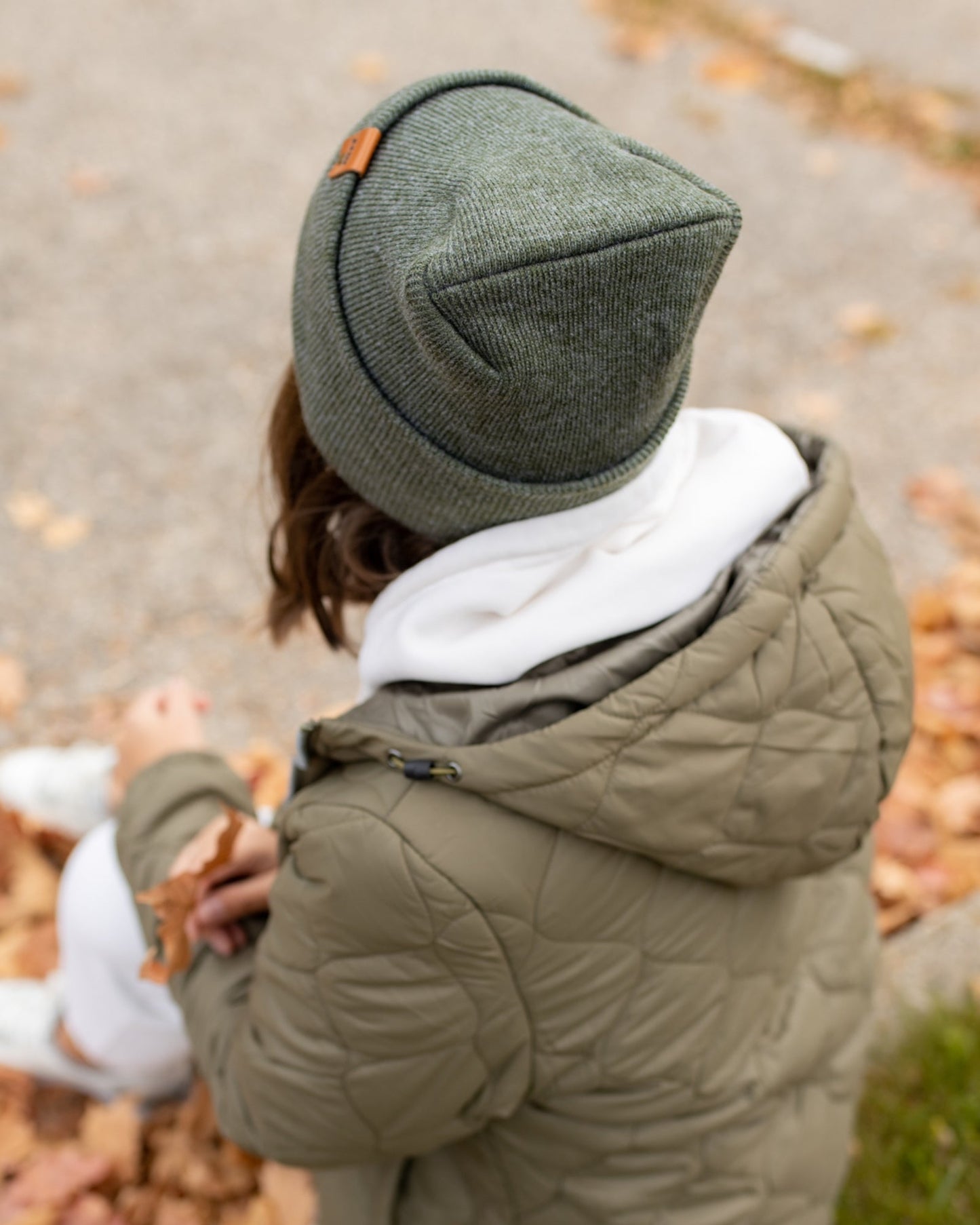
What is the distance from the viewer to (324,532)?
4.65ft

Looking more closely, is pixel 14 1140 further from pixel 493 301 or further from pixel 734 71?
pixel 734 71

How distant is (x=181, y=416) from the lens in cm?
344

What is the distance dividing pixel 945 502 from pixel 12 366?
2773 mm

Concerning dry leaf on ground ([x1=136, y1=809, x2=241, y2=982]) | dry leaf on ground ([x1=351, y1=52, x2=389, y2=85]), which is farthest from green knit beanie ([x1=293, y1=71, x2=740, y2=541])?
dry leaf on ground ([x1=351, y1=52, x2=389, y2=85])

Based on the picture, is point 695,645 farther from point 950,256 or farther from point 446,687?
point 950,256

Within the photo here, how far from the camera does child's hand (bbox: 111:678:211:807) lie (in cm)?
189

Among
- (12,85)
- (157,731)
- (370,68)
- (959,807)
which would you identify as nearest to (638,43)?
(370,68)

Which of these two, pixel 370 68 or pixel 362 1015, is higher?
pixel 362 1015

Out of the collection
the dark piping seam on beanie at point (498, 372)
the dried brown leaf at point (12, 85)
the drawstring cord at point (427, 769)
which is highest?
the dark piping seam on beanie at point (498, 372)

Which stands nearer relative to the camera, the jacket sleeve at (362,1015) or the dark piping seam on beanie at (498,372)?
the dark piping seam on beanie at (498,372)

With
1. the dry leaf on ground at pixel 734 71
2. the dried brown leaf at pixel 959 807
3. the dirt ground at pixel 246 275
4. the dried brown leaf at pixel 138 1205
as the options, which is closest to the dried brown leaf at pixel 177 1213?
the dried brown leaf at pixel 138 1205

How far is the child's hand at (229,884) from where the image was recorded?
5.19ft

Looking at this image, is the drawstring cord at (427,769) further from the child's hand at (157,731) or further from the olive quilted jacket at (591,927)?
the child's hand at (157,731)

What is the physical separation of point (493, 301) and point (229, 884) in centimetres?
98
